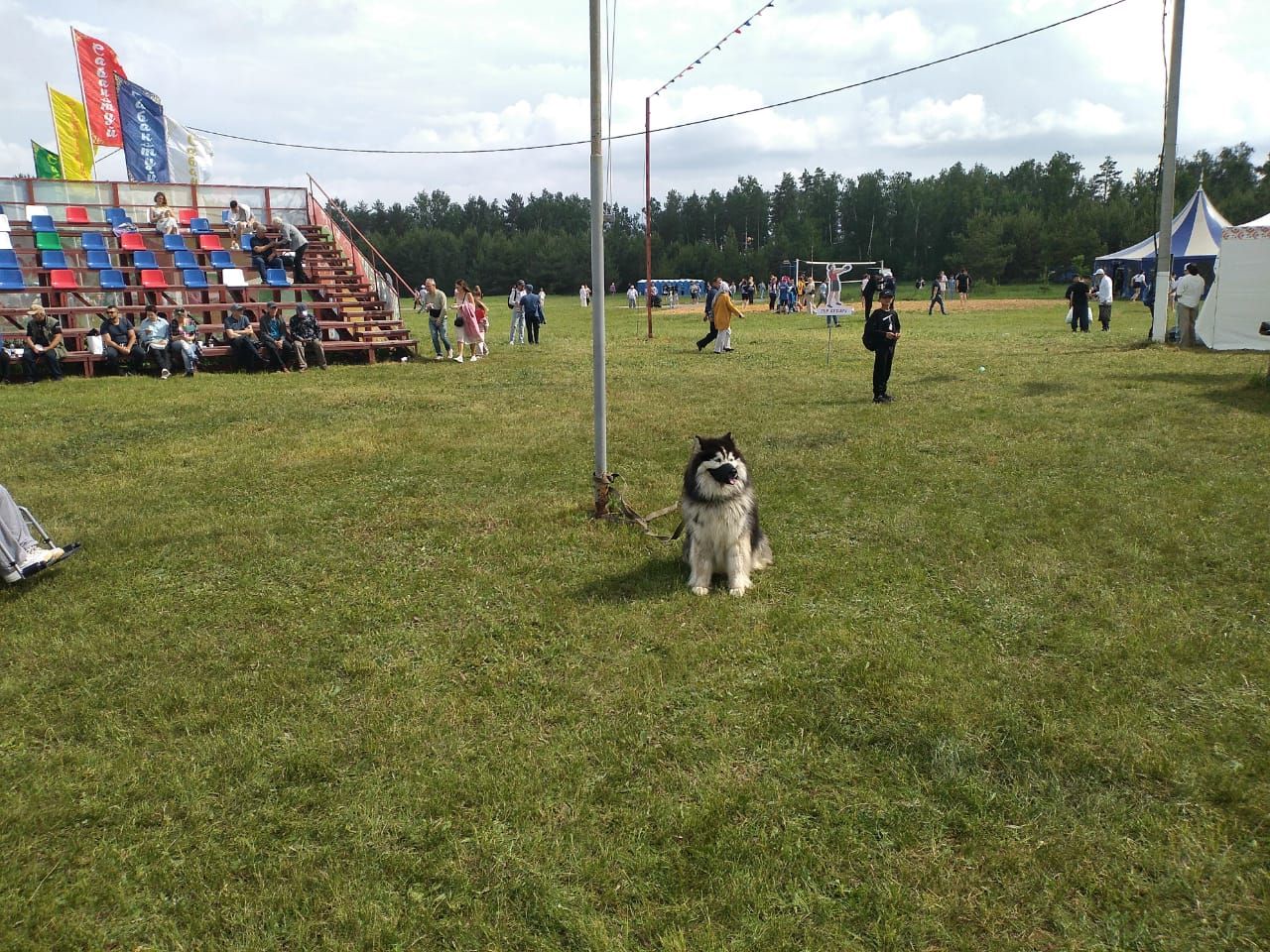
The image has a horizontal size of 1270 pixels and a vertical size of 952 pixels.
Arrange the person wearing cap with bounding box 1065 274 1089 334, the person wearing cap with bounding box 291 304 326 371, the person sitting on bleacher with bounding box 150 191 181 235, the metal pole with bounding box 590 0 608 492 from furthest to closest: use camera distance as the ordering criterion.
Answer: the person wearing cap with bounding box 1065 274 1089 334 → the person sitting on bleacher with bounding box 150 191 181 235 → the person wearing cap with bounding box 291 304 326 371 → the metal pole with bounding box 590 0 608 492

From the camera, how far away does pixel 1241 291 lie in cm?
1828

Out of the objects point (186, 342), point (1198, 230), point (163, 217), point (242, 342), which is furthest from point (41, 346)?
point (1198, 230)

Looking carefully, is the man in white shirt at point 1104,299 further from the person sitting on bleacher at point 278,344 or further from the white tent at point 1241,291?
the person sitting on bleacher at point 278,344

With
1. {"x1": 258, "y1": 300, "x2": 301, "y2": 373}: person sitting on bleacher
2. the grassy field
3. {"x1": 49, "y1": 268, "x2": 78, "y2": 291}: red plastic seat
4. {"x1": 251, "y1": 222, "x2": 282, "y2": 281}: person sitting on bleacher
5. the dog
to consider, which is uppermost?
{"x1": 251, "y1": 222, "x2": 282, "y2": 281}: person sitting on bleacher

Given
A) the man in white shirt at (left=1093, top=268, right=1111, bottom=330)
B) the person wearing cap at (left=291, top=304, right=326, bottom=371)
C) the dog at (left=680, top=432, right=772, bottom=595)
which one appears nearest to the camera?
the dog at (left=680, top=432, right=772, bottom=595)

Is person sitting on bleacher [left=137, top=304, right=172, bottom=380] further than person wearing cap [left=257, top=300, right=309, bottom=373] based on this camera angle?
No

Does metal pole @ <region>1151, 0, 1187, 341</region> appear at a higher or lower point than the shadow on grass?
higher

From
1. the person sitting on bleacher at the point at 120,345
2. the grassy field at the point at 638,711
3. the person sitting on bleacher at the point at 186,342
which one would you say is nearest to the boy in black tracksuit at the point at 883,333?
the grassy field at the point at 638,711

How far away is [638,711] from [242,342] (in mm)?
17142

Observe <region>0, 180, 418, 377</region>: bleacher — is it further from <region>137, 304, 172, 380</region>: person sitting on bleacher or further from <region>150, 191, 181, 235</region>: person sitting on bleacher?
<region>137, 304, 172, 380</region>: person sitting on bleacher

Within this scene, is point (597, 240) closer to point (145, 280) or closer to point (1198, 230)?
point (145, 280)

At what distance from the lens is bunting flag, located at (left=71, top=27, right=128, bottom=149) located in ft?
73.7

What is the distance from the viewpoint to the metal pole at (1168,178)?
19000mm

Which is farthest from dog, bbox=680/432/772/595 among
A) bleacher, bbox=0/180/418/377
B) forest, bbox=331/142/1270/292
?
forest, bbox=331/142/1270/292
